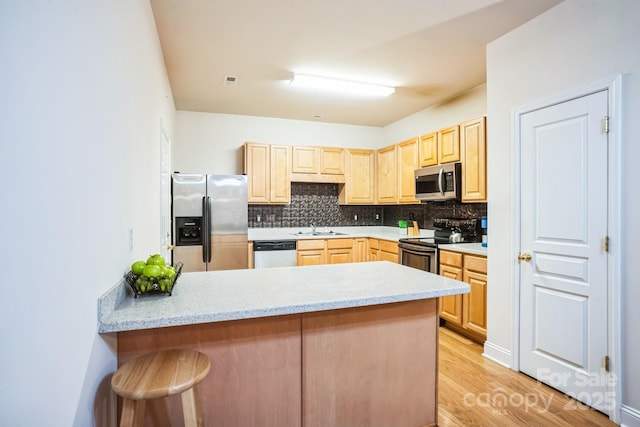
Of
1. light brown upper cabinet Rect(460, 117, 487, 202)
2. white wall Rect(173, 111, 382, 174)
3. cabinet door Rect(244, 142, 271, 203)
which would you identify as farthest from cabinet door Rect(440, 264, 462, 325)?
white wall Rect(173, 111, 382, 174)

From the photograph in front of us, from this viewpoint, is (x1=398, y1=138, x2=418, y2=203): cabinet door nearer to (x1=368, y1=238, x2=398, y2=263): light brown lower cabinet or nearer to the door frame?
(x1=368, y1=238, x2=398, y2=263): light brown lower cabinet

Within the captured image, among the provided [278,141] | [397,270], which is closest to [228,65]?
[278,141]

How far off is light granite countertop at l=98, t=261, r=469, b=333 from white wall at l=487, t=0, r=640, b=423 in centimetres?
107

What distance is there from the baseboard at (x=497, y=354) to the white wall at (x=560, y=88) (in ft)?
0.12

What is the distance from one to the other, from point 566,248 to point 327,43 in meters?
2.37

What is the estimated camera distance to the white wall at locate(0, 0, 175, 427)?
0.67 m

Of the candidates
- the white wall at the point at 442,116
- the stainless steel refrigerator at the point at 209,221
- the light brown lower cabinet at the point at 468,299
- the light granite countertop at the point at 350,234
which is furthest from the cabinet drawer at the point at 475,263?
the stainless steel refrigerator at the point at 209,221

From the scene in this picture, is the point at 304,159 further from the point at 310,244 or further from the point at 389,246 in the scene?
the point at 389,246

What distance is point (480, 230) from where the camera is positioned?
12.2ft

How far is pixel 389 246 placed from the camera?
4414mm

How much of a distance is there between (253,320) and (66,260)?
0.80 m

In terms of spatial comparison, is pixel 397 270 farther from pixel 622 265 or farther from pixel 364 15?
pixel 364 15

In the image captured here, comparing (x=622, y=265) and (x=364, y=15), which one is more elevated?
(x=364, y=15)

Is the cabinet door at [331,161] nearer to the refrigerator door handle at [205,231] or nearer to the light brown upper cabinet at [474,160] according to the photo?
the refrigerator door handle at [205,231]
